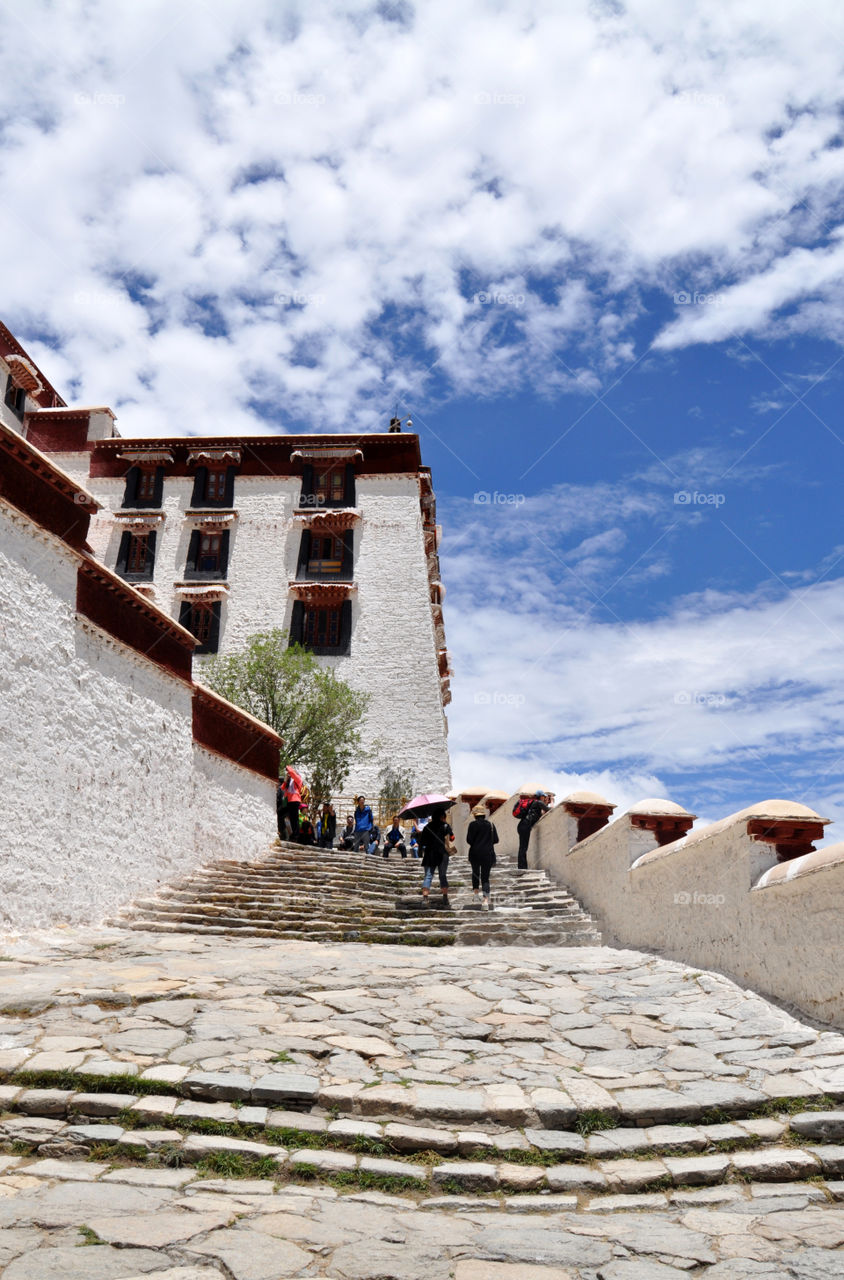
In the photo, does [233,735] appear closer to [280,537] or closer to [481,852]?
[481,852]

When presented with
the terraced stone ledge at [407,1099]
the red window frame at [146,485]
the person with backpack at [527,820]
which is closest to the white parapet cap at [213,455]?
the red window frame at [146,485]

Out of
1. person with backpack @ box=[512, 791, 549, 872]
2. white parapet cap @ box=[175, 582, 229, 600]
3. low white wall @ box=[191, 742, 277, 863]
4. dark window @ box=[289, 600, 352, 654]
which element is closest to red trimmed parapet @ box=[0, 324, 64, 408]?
white parapet cap @ box=[175, 582, 229, 600]

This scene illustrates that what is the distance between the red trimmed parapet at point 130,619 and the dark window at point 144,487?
18.0m

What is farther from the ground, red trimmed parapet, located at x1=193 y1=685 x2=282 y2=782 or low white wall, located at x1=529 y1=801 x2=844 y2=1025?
red trimmed parapet, located at x1=193 y1=685 x2=282 y2=782

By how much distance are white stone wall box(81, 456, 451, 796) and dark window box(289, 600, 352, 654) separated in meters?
0.24

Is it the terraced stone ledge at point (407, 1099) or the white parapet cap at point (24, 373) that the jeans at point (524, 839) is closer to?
the terraced stone ledge at point (407, 1099)

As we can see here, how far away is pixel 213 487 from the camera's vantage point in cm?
2967

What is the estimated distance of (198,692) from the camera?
13.0m

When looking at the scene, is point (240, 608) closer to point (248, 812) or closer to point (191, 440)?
point (191, 440)

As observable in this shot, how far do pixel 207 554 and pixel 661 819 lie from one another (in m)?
22.3

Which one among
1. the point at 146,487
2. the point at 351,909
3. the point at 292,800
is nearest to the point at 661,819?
the point at 351,909

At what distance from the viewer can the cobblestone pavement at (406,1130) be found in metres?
3.12

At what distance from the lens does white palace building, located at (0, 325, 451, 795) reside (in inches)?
1081

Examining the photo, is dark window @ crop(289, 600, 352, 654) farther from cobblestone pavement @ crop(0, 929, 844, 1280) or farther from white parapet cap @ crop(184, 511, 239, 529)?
cobblestone pavement @ crop(0, 929, 844, 1280)
